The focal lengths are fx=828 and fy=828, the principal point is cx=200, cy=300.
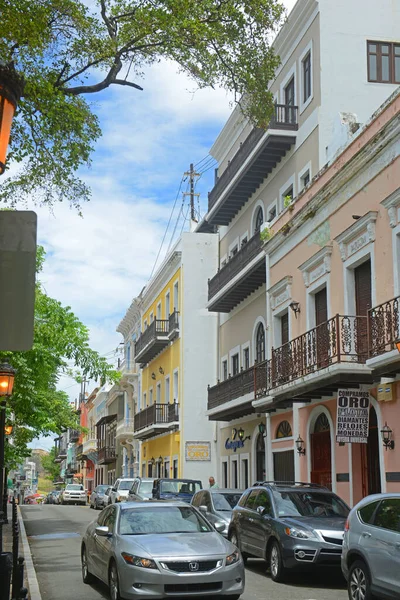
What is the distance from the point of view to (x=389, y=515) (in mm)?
9961

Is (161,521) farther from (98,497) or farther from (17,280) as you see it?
(98,497)

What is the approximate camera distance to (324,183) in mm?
20406

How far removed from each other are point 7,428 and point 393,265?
10366 millimetres

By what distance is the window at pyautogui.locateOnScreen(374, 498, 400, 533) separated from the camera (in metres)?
9.75

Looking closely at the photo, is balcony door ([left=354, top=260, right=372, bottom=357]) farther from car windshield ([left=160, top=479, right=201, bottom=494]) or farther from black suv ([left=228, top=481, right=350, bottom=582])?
car windshield ([left=160, top=479, right=201, bottom=494])

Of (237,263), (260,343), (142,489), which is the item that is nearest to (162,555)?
(260,343)

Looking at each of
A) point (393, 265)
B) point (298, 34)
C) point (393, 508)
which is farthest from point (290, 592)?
point (298, 34)

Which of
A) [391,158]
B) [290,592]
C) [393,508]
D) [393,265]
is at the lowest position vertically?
[290,592]

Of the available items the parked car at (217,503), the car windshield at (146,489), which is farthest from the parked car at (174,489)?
the parked car at (217,503)

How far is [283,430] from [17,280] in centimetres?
2024

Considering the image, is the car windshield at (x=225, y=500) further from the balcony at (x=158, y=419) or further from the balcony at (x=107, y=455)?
the balcony at (x=107, y=455)

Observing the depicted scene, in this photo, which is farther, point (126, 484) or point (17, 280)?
point (126, 484)

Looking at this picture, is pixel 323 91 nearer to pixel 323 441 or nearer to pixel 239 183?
pixel 239 183

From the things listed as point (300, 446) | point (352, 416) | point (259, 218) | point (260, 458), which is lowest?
point (260, 458)
